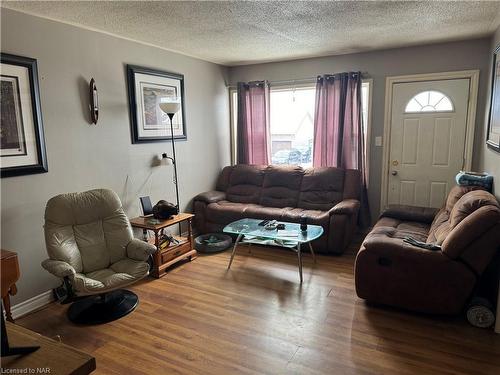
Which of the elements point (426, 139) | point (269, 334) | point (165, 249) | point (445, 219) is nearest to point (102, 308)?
point (165, 249)

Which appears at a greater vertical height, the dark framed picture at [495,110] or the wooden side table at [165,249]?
the dark framed picture at [495,110]

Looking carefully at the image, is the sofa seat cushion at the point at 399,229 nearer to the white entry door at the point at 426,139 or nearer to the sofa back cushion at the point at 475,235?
the sofa back cushion at the point at 475,235

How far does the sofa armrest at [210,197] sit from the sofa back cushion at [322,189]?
1123mm

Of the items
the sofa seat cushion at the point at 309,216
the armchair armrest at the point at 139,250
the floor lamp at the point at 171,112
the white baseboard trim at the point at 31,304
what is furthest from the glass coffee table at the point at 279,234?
the white baseboard trim at the point at 31,304

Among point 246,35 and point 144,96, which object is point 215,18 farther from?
point 144,96

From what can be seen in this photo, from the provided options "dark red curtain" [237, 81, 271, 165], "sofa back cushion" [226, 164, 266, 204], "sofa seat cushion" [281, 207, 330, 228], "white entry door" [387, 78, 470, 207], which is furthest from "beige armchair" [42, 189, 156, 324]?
"white entry door" [387, 78, 470, 207]

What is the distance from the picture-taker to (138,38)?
3.69 m

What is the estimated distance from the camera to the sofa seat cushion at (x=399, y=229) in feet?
10.6

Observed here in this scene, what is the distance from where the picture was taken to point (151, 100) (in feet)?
13.3

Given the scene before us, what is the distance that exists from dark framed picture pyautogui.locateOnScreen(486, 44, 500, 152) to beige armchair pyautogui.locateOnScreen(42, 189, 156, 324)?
314cm

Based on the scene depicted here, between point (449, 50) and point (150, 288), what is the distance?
13.9ft

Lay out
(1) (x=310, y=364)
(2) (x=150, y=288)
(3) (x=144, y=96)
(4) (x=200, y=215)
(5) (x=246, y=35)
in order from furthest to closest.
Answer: (4) (x=200, y=215) < (3) (x=144, y=96) < (5) (x=246, y=35) < (2) (x=150, y=288) < (1) (x=310, y=364)

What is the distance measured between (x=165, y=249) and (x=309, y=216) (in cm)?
169

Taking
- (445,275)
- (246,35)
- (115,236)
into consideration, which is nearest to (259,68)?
(246,35)
